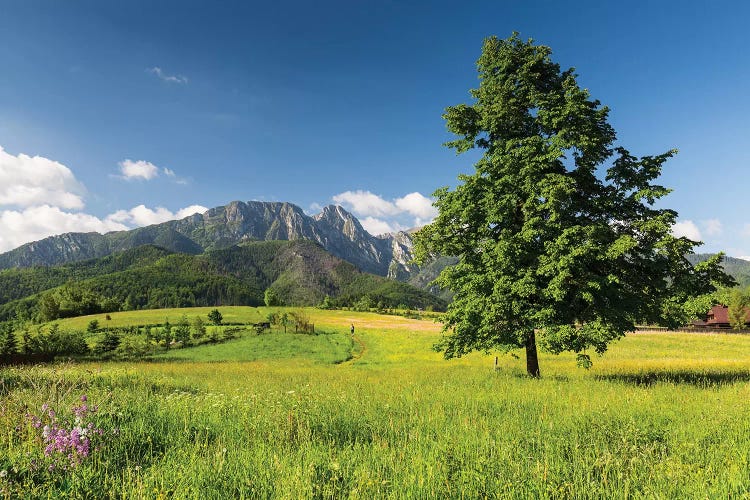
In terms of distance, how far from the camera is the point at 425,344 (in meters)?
51.2

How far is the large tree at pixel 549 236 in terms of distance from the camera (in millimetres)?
13188

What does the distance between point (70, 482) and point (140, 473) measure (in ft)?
2.33

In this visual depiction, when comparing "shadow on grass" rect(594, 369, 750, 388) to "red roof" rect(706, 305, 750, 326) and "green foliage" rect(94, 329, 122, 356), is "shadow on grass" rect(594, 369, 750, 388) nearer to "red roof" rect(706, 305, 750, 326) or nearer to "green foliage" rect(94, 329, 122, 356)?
"green foliage" rect(94, 329, 122, 356)

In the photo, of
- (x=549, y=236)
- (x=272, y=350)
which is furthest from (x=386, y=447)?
(x=272, y=350)

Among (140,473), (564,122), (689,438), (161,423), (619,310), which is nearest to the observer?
(140,473)

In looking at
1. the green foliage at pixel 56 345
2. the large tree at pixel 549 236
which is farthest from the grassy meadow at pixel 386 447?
the green foliage at pixel 56 345

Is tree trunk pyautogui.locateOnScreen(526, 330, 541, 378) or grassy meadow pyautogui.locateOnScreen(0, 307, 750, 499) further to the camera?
tree trunk pyautogui.locateOnScreen(526, 330, 541, 378)

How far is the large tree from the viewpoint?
13.2 meters

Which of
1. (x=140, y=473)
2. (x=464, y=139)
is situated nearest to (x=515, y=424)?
(x=140, y=473)

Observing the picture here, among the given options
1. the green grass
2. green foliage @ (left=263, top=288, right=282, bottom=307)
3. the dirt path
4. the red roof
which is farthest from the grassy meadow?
green foliage @ (left=263, top=288, right=282, bottom=307)

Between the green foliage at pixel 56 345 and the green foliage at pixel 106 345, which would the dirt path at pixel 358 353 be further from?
the green foliage at pixel 56 345

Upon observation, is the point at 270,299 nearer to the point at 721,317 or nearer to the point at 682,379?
the point at 682,379

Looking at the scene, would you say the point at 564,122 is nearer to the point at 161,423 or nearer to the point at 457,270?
the point at 457,270

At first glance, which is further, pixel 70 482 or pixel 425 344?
pixel 425 344
